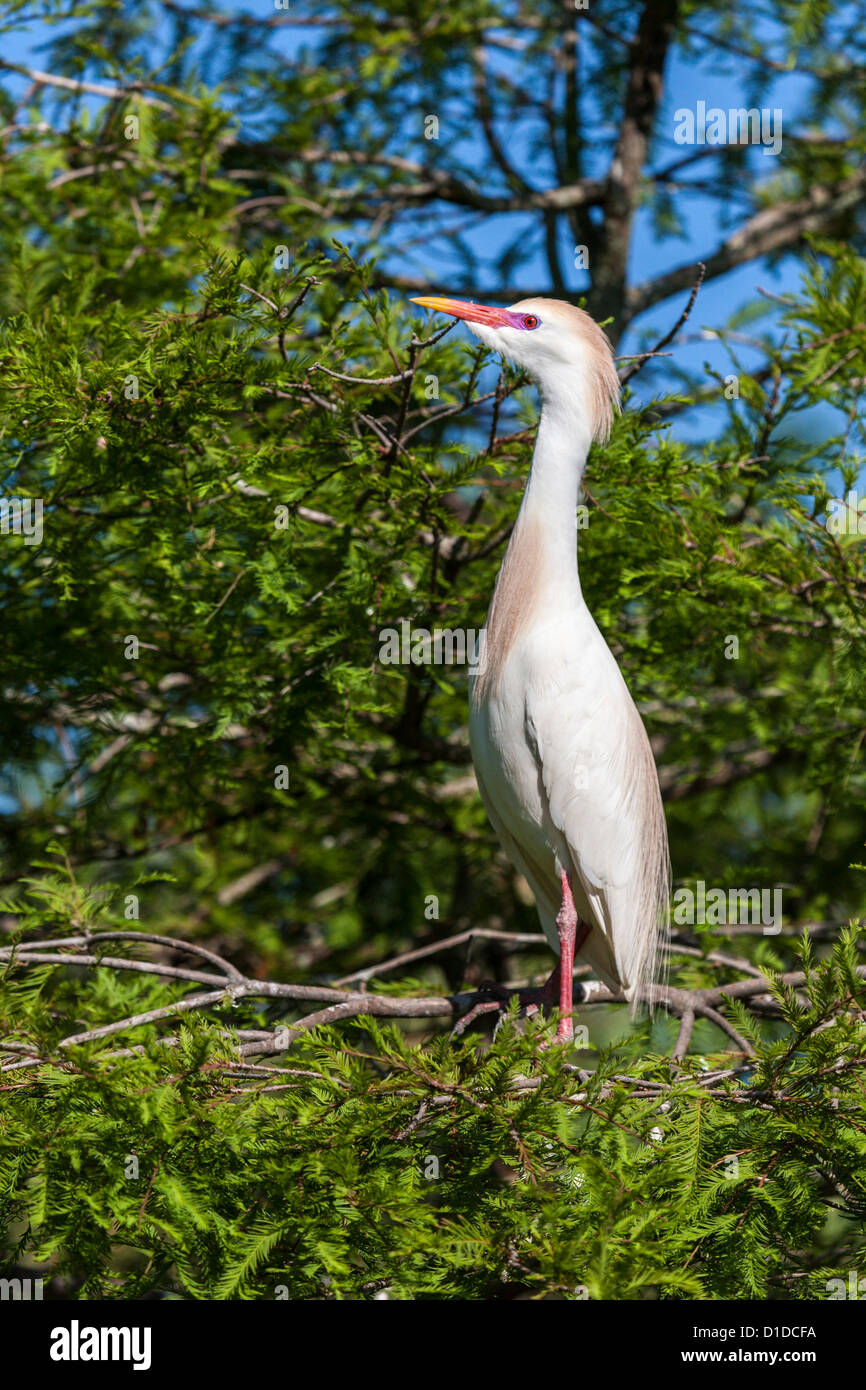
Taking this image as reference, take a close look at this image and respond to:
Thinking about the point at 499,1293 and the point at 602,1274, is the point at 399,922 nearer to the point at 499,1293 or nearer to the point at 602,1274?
the point at 499,1293

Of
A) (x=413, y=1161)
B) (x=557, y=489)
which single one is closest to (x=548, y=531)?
(x=557, y=489)

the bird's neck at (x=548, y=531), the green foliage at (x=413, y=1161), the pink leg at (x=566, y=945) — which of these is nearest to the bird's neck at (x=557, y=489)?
the bird's neck at (x=548, y=531)

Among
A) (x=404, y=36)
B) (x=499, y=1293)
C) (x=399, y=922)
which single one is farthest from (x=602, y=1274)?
(x=404, y=36)

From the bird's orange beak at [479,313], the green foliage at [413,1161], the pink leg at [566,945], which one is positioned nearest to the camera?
the green foliage at [413,1161]

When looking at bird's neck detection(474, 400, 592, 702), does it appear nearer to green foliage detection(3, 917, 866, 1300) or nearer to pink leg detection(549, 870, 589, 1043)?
pink leg detection(549, 870, 589, 1043)

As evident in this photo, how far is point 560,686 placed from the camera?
320 cm

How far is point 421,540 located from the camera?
381 cm

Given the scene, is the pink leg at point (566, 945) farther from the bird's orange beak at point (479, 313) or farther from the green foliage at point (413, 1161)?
the bird's orange beak at point (479, 313)

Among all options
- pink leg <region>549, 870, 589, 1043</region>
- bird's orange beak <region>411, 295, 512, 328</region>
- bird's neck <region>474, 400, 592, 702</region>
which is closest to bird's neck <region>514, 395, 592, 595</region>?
bird's neck <region>474, 400, 592, 702</region>

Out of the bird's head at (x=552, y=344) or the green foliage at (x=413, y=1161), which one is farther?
the bird's head at (x=552, y=344)

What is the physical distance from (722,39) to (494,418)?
13.9ft

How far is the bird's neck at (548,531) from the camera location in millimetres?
3227

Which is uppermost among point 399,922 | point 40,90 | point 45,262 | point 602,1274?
point 40,90

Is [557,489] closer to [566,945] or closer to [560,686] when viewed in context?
[560,686]
